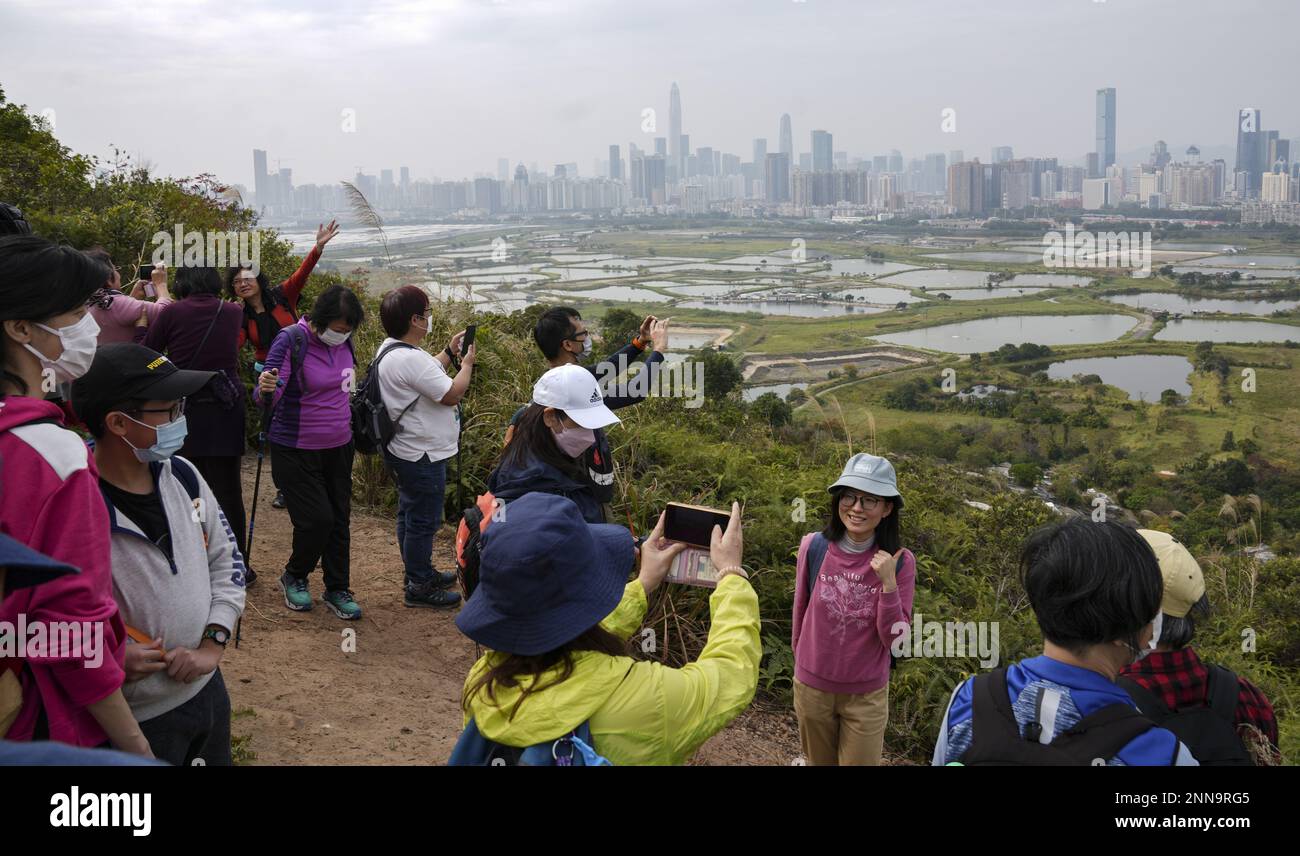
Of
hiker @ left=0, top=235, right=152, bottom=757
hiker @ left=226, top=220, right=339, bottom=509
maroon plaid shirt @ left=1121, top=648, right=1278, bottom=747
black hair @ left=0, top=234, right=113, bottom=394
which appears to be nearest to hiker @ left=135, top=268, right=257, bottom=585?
hiker @ left=226, top=220, right=339, bottom=509

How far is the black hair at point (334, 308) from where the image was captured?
203 inches

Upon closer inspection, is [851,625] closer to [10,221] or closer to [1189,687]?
[1189,687]

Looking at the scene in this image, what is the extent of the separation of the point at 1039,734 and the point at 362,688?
11.8ft

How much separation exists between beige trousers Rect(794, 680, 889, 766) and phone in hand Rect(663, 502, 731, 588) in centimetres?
147

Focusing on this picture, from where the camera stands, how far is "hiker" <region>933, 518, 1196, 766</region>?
1868mm

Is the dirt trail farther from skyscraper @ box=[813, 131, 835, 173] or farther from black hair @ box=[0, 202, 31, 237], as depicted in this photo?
skyscraper @ box=[813, 131, 835, 173]

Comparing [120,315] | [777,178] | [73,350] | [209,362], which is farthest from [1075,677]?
[777,178]

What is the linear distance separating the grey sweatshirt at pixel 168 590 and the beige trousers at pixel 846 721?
213 centimetres

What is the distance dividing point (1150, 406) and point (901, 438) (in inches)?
754

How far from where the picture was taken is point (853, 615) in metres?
3.71

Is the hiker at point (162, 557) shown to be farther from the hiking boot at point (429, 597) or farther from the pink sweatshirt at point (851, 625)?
the hiking boot at point (429, 597)

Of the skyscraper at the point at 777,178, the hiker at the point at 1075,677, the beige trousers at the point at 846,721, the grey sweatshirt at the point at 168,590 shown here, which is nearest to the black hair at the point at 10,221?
the grey sweatshirt at the point at 168,590

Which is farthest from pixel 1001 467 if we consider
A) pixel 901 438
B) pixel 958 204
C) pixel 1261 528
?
pixel 958 204

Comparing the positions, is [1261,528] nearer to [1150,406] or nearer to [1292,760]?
[1292,760]
